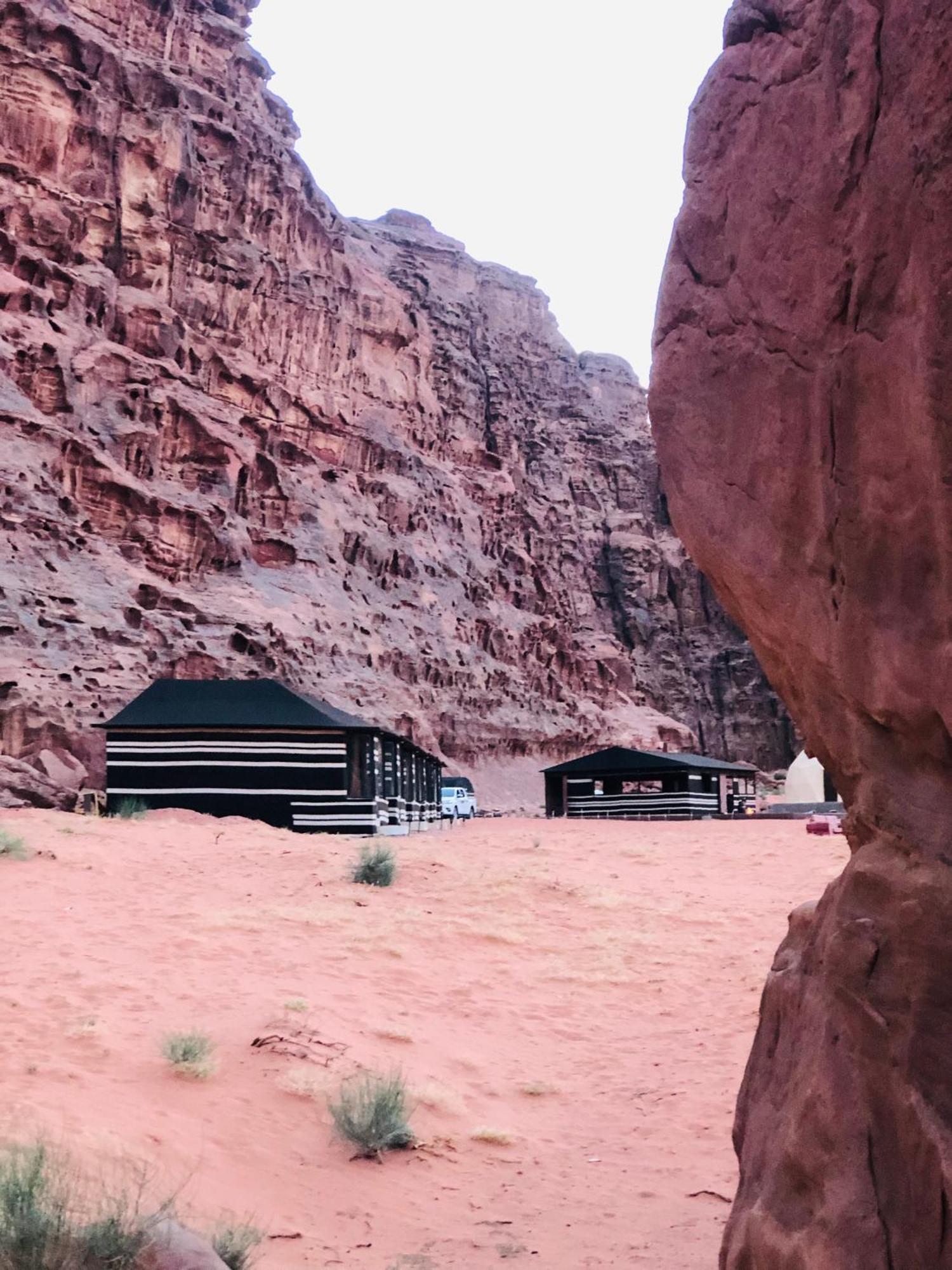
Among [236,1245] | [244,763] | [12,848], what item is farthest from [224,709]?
[236,1245]

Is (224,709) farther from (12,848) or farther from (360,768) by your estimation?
(12,848)

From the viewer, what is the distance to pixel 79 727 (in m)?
36.5

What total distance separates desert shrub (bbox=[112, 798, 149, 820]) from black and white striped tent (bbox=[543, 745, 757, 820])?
1946 centimetres

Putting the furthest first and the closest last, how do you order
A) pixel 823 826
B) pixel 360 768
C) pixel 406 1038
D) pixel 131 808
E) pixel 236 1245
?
pixel 360 768
pixel 823 826
pixel 131 808
pixel 406 1038
pixel 236 1245

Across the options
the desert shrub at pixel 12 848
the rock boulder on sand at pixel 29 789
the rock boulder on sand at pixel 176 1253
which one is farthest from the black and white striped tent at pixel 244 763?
the rock boulder on sand at pixel 176 1253

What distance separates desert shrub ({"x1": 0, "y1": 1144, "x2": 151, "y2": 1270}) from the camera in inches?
174

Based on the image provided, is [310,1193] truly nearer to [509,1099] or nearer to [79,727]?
[509,1099]

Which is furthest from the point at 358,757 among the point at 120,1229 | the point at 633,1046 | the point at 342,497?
the point at 342,497

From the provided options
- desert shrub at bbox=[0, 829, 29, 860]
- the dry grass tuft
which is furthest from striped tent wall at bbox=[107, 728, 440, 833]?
the dry grass tuft

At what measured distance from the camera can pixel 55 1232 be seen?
4504mm

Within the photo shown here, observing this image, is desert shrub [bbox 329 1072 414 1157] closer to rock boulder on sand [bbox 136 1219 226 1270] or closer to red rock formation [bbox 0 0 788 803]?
rock boulder on sand [bbox 136 1219 226 1270]

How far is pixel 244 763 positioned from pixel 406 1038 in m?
21.8

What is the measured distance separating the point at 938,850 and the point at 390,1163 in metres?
5.06

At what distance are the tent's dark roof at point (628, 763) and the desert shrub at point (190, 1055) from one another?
3532 centimetres
